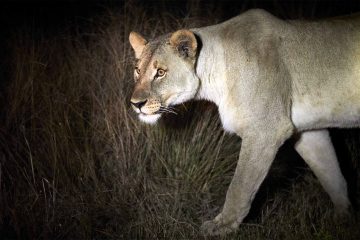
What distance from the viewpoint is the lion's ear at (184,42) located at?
14.1 ft

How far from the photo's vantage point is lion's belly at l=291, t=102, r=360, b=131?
4469 mm

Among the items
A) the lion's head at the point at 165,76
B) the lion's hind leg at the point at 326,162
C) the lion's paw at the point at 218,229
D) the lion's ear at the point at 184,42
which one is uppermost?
the lion's ear at the point at 184,42

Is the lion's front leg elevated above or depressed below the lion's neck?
below

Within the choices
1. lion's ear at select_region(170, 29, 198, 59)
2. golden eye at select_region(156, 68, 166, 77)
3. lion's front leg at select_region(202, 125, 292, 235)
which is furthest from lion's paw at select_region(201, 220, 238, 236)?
lion's ear at select_region(170, 29, 198, 59)

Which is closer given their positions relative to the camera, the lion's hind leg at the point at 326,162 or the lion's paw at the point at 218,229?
the lion's paw at the point at 218,229

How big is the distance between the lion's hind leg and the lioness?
23cm

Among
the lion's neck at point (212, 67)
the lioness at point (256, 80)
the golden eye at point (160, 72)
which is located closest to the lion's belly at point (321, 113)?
the lioness at point (256, 80)

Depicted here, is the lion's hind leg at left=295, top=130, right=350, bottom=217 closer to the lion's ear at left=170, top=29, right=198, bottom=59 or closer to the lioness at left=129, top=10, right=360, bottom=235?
the lioness at left=129, top=10, right=360, bottom=235

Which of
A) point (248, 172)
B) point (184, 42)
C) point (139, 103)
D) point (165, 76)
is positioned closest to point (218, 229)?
point (248, 172)

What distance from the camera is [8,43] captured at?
6.90m

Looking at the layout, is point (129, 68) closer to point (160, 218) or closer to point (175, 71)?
point (175, 71)

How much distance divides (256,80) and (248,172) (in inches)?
28.7

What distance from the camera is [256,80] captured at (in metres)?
4.30

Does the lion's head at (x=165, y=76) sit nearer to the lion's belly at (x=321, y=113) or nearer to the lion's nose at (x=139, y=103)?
the lion's nose at (x=139, y=103)
